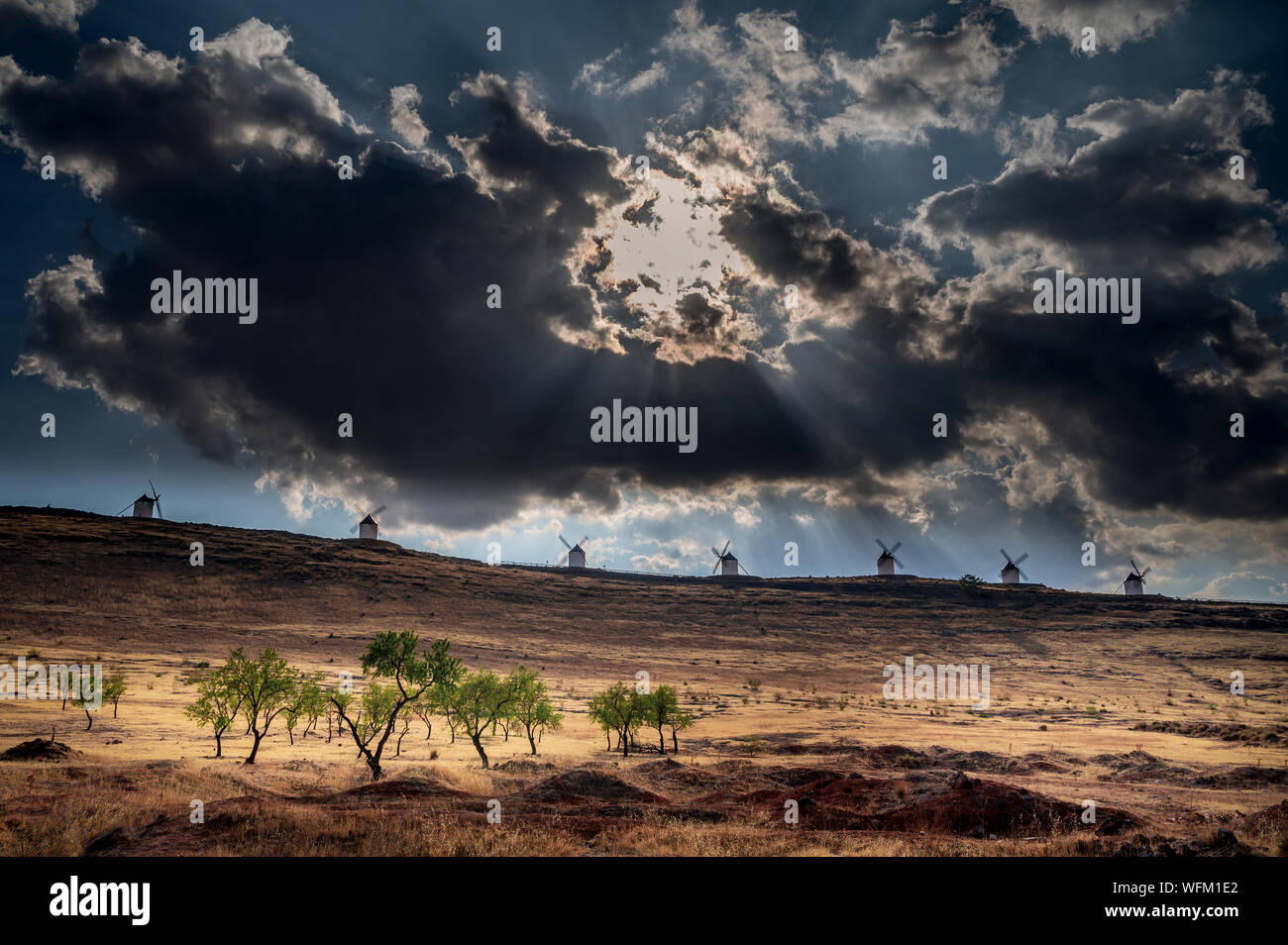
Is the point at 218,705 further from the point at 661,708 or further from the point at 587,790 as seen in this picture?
the point at 661,708

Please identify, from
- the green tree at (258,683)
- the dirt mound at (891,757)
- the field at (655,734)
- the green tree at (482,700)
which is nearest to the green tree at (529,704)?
the green tree at (482,700)

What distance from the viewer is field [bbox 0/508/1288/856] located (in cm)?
1988

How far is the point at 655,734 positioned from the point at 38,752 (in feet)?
141

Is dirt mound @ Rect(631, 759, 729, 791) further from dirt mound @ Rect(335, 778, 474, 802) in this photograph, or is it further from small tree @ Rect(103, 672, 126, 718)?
small tree @ Rect(103, 672, 126, 718)

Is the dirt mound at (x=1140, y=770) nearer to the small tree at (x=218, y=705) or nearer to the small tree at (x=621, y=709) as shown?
the small tree at (x=621, y=709)

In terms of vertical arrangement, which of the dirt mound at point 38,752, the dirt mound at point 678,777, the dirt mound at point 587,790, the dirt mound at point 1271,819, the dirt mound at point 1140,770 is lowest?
the dirt mound at point 1140,770

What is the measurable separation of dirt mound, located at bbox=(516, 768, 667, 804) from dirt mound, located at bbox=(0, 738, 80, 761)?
2516cm

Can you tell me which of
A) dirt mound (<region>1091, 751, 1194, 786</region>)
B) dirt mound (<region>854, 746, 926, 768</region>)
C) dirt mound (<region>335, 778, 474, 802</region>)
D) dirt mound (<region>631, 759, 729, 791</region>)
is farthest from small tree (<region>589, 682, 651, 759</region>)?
dirt mound (<region>1091, 751, 1194, 786</region>)

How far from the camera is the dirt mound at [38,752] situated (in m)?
34.5

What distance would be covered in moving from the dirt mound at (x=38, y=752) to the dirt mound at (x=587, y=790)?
82.6ft

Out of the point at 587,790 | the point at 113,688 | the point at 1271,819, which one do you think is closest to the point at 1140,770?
the point at 1271,819

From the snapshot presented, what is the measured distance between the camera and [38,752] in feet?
115

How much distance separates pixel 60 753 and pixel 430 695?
18.0m
